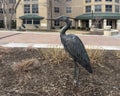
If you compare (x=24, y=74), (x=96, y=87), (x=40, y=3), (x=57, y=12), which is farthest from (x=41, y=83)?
(x=57, y=12)

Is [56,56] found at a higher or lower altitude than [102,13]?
lower

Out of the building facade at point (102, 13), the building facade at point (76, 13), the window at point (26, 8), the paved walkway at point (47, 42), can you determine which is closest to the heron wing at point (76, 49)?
the paved walkway at point (47, 42)

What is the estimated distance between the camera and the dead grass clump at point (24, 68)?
28.1ft

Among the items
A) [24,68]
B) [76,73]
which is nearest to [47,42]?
[24,68]

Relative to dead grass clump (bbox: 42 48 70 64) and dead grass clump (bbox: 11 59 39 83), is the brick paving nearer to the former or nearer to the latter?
dead grass clump (bbox: 42 48 70 64)

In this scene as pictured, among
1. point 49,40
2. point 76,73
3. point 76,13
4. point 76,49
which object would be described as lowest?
point 76,73

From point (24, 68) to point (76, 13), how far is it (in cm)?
5794

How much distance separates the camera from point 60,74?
8.83 metres

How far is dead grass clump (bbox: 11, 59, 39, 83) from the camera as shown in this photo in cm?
857

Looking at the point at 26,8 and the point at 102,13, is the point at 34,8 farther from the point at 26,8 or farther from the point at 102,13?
the point at 102,13

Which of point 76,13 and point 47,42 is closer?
point 47,42

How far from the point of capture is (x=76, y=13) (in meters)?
66.0

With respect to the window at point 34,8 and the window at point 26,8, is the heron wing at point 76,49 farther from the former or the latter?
the window at point 26,8

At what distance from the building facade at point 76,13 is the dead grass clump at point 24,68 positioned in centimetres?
4858
